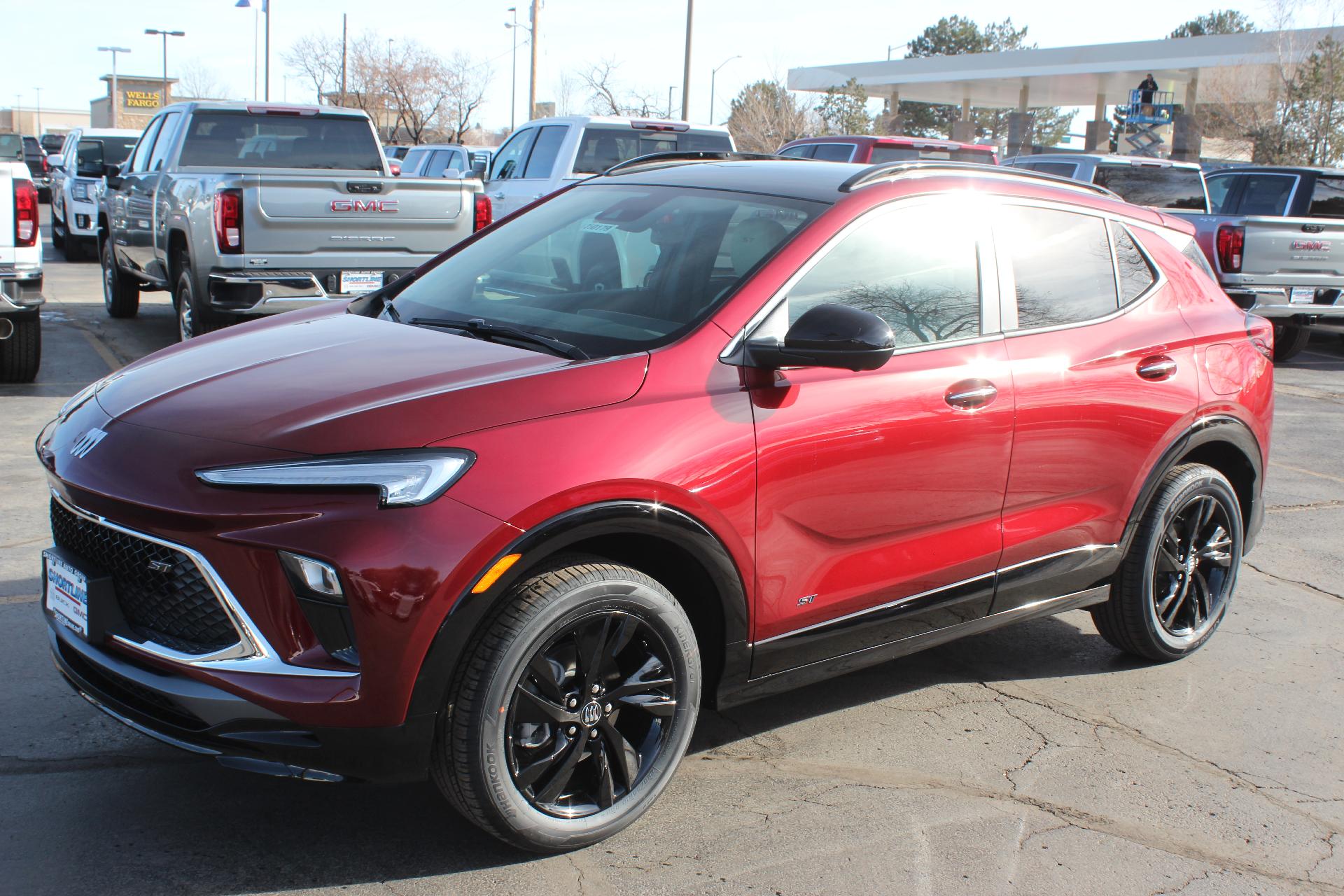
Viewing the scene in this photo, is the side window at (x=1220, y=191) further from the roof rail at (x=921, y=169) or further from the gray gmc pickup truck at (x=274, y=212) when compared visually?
the roof rail at (x=921, y=169)

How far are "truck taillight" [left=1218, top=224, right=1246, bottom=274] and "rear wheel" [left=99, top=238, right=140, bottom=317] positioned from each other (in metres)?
10.7

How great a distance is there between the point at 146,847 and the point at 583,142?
10.8m

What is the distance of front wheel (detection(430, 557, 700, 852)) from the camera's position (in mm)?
3012

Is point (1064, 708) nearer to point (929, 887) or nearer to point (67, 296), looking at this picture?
point (929, 887)

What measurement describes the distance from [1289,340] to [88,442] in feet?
45.5

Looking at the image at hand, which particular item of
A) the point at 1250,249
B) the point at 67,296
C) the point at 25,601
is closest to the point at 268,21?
the point at 67,296

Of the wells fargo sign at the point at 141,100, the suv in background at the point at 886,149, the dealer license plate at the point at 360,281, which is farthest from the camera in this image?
the wells fargo sign at the point at 141,100

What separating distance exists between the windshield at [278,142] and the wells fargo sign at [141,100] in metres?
87.5

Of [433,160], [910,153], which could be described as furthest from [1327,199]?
[433,160]

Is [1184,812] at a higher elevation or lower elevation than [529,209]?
lower

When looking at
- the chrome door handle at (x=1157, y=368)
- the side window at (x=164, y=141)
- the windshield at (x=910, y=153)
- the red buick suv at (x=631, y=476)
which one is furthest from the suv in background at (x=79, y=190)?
the chrome door handle at (x=1157, y=368)

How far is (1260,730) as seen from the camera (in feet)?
14.4

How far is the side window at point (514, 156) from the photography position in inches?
559

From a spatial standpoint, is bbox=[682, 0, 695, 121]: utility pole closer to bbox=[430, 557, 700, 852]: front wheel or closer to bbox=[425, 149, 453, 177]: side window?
bbox=[425, 149, 453, 177]: side window
